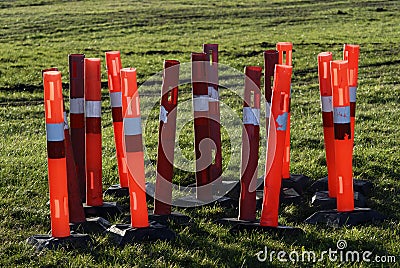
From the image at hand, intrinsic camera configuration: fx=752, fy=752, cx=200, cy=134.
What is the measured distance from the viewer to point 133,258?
215 inches

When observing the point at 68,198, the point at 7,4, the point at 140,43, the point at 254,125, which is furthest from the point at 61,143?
the point at 7,4

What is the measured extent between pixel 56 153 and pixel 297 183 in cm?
272

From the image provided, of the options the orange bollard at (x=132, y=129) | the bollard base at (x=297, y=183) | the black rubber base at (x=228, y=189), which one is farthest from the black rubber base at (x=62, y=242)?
the bollard base at (x=297, y=183)

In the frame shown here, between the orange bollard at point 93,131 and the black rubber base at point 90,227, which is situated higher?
the orange bollard at point 93,131

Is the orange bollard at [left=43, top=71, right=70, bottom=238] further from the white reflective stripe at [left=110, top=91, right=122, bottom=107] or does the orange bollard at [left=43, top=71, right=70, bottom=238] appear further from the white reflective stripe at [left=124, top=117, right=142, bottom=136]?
the white reflective stripe at [left=110, top=91, right=122, bottom=107]

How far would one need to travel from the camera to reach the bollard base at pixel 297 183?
7.34 meters

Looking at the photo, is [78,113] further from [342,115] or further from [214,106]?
[342,115]

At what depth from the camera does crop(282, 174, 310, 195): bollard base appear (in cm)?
734

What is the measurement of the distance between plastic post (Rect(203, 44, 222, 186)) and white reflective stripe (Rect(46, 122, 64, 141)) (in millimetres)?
1674

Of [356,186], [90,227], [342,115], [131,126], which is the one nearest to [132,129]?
[131,126]

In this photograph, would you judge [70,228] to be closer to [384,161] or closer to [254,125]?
[254,125]

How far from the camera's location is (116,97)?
22.6ft

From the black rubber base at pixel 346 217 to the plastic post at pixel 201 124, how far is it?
1.08 m

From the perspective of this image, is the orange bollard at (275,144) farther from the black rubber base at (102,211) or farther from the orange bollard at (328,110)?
the black rubber base at (102,211)
